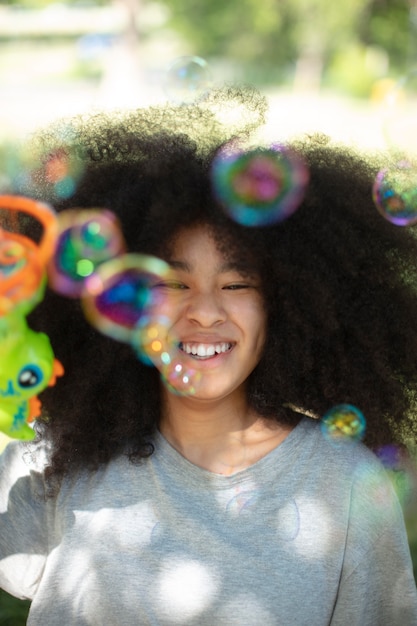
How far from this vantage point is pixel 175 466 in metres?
2.26

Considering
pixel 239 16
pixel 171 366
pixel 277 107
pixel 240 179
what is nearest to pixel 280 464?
pixel 171 366

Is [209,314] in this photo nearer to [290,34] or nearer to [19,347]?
[19,347]

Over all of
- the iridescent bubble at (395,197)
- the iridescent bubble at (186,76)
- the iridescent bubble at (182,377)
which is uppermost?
the iridescent bubble at (186,76)

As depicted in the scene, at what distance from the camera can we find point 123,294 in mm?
2328

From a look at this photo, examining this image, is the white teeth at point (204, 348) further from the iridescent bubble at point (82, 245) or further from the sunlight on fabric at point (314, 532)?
A: the sunlight on fabric at point (314, 532)

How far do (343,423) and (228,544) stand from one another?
443 mm

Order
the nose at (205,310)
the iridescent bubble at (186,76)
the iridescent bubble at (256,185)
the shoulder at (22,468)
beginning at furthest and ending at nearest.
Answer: the iridescent bubble at (186,76)
the shoulder at (22,468)
the iridescent bubble at (256,185)
the nose at (205,310)

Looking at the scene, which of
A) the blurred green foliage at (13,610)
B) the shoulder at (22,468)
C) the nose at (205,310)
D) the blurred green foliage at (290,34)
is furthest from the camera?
the blurred green foliage at (290,34)

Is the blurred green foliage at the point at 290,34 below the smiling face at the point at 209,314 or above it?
above

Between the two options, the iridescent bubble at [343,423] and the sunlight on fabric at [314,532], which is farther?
the iridescent bubble at [343,423]

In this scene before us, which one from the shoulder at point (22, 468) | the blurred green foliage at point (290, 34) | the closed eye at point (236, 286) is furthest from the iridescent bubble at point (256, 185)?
the blurred green foliage at point (290, 34)

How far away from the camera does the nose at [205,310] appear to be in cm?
210

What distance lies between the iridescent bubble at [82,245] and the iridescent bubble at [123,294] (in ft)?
0.09

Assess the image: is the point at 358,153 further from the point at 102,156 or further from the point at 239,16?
the point at 239,16
